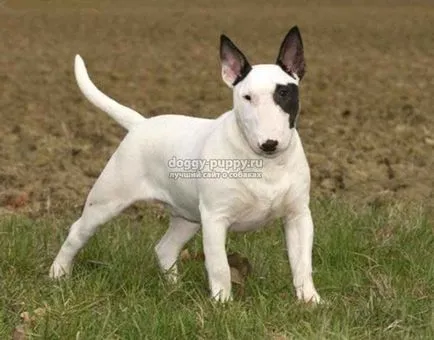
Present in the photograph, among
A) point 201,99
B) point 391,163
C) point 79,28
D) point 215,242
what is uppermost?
point 215,242

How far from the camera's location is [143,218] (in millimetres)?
7480

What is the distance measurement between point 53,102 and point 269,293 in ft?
29.9

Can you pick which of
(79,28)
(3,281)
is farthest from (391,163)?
(79,28)

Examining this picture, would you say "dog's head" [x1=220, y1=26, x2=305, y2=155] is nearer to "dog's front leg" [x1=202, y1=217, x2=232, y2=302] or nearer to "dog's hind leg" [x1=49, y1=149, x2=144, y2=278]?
"dog's front leg" [x1=202, y1=217, x2=232, y2=302]

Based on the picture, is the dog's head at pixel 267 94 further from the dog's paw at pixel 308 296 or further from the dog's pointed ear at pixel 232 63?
the dog's paw at pixel 308 296

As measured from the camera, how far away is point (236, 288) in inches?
212

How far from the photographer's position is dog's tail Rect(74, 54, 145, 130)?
5918 mm

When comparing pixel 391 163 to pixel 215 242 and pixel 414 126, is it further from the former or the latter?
pixel 215 242

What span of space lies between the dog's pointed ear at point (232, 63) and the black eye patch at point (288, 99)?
257 millimetres

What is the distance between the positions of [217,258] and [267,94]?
0.88 metres

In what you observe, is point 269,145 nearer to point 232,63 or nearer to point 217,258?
point 232,63

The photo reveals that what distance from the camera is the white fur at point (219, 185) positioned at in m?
4.83

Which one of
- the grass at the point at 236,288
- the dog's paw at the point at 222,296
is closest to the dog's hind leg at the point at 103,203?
the grass at the point at 236,288

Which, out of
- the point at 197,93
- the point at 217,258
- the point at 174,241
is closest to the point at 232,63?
the point at 217,258
